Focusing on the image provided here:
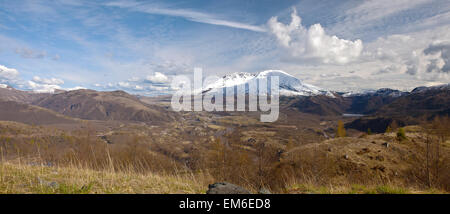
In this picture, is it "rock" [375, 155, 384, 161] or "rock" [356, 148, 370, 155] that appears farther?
"rock" [356, 148, 370, 155]

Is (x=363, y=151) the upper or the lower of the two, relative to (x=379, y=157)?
upper

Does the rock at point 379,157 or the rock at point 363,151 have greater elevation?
the rock at point 363,151

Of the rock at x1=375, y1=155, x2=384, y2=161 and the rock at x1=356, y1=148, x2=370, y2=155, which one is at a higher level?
the rock at x1=356, y1=148, x2=370, y2=155

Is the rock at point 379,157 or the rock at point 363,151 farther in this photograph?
the rock at point 363,151

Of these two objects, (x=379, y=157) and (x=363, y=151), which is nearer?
(x=379, y=157)

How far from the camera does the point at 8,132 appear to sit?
466ft
